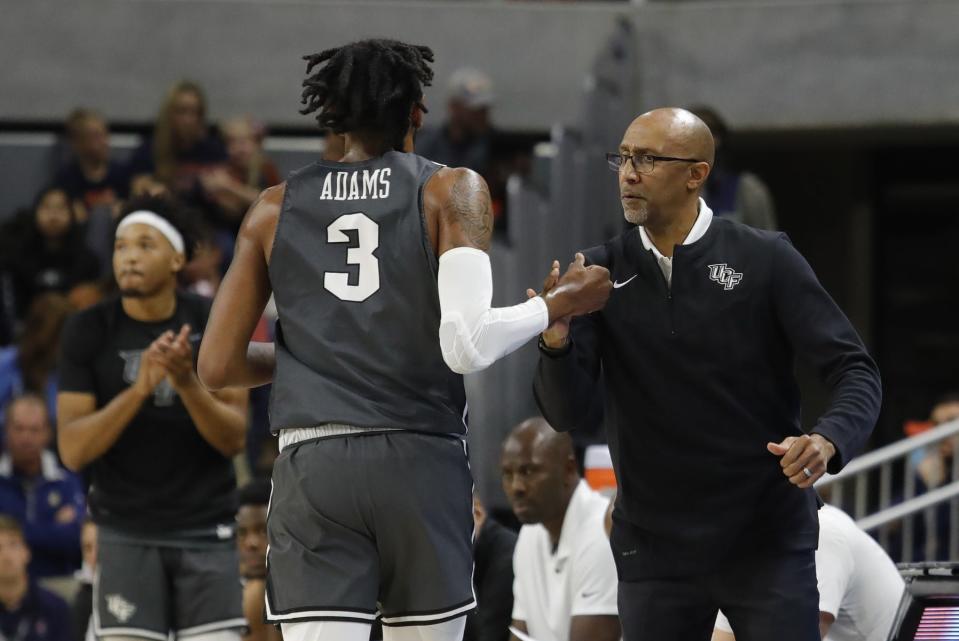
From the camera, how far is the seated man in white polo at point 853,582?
197 inches

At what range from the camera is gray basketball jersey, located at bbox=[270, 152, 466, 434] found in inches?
152

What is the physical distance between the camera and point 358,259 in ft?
12.8

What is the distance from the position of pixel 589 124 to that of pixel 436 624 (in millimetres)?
6193

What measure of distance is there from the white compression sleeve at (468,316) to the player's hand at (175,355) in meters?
1.43

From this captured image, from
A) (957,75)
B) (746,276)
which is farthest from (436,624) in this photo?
(957,75)

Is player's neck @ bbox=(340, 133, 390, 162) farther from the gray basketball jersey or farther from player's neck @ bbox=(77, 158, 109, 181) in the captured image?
player's neck @ bbox=(77, 158, 109, 181)

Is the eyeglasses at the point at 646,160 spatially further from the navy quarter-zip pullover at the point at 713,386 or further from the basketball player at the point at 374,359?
the basketball player at the point at 374,359

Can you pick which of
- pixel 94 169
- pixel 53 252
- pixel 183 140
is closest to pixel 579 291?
pixel 53 252

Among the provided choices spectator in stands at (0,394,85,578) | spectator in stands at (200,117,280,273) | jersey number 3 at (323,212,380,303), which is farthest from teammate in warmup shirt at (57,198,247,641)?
spectator in stands at (200,117,280,273)

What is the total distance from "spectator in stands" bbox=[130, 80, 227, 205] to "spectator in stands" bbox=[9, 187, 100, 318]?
25.3 inches

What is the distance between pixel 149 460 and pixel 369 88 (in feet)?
6.50

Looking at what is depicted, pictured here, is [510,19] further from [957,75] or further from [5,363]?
→ [5,363]

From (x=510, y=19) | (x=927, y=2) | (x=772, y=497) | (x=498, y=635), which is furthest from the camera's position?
(x=510, y=19)

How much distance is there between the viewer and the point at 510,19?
11.8 m
